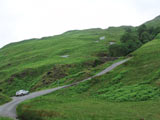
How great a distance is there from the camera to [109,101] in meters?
26.7

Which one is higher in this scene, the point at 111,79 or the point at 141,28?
the point at 141,28

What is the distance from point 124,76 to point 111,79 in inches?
126

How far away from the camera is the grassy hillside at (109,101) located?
18203mm

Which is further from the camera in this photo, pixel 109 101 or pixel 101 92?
pixel 101 92

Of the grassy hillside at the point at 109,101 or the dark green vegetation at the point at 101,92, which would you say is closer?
the grassy hillside at the point at 109,101

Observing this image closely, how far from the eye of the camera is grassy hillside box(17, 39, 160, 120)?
18.2 meters

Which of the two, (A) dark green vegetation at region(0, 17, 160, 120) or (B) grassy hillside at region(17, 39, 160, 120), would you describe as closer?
(B) grassy hillside at region(17, 39, 160, 120)

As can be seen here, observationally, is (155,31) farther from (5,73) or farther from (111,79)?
(5,73)

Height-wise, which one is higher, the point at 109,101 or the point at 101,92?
the point at 109,101

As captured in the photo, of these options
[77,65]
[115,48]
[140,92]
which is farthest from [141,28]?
[140,92]

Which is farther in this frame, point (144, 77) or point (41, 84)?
point (41, 84)

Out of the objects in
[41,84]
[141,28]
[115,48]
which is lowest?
[41,84]

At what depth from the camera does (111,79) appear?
40719mm

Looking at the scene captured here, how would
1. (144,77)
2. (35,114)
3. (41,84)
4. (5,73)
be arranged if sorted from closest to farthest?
(35,114) < (144,77) < (41,84) < (5,73)
